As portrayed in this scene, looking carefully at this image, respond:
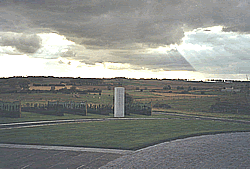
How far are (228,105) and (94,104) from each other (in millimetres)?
15313

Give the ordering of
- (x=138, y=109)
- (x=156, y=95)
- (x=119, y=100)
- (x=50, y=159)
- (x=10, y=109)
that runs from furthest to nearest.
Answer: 1. (x=156, y=95)
2. (x=138, y=109)
3. (x=10, y=109)
4. (x=119, y=100)
5. (x=50, y=159)

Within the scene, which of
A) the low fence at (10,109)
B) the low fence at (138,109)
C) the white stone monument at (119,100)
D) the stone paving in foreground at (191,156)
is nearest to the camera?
the stone paving in foreground at (191,156)

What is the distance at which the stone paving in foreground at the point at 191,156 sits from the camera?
24.7 ft

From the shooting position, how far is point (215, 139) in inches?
Result: 469

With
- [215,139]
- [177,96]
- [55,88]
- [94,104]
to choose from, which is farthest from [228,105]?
[55,88]

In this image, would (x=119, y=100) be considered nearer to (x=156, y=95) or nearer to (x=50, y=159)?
(x=156, y=95)

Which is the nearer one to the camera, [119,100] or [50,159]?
[50,159]

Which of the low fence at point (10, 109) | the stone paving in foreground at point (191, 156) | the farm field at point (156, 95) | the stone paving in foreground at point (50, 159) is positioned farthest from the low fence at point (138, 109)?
the stone paving in foreground at point (50, 159)

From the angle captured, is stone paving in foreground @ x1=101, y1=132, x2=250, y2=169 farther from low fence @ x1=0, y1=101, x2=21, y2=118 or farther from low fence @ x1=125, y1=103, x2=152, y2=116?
low fence @ x1=0, y1=101, x2=21, y2=118

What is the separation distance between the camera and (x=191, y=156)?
8594 millimetres

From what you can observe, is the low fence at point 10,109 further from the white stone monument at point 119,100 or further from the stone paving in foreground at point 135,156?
the stone paving in foreground at point 135,156

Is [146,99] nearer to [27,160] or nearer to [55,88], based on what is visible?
[55,88]

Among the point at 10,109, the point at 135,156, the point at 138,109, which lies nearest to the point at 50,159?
the point at 135,156

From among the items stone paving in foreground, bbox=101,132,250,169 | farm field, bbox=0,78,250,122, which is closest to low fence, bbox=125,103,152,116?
farm field, bbox=0,78,250,122
